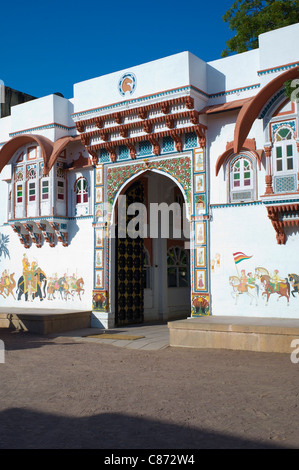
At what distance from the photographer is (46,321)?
1130 centimetres

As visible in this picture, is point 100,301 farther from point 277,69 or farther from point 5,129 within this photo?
point 277,69

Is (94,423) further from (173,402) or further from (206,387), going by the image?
(206,387)

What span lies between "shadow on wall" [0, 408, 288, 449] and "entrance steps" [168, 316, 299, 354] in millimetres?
4175

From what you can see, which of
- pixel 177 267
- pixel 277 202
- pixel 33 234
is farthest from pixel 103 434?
pixel 177 267

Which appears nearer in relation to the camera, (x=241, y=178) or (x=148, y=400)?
(x=148, y=400)

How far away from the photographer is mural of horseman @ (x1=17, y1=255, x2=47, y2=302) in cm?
1359

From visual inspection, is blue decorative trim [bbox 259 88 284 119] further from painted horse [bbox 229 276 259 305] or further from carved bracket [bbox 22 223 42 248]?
carved bracket [bbox 22 223 42 248]

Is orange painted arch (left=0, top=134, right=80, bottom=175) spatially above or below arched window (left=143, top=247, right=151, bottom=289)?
above

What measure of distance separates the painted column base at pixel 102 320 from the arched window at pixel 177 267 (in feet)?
10.5

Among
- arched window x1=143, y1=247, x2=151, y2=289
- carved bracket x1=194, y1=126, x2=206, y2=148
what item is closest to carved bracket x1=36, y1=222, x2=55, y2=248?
arched window x1=143, y1=247, x2=151, y2=289

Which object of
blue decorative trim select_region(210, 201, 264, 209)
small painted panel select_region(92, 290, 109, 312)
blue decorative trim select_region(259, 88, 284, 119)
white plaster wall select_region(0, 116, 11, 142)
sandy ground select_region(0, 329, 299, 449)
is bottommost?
sandy ground select_region(0, 329, 299, 449)

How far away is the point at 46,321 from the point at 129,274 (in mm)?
2758

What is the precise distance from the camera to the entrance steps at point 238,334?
322 inches
